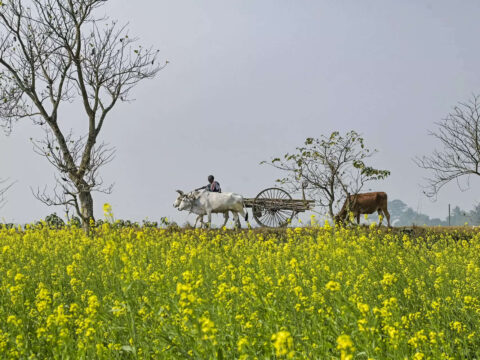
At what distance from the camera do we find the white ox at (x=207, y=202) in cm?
1791

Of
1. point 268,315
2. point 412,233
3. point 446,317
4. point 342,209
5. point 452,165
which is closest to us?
point 268,315

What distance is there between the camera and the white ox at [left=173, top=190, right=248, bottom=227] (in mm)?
17906

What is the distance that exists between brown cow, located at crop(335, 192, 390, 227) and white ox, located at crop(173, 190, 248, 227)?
12.8 ft

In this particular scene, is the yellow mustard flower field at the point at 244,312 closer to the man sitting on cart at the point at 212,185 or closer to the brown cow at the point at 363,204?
the man sitting on cart at the point at 212,185

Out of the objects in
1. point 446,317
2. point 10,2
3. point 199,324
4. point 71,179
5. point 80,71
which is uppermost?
point 10,2

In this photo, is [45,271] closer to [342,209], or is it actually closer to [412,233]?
[412,233]

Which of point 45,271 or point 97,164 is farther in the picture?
point 97,164

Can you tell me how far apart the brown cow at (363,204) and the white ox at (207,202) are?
3.89 meters

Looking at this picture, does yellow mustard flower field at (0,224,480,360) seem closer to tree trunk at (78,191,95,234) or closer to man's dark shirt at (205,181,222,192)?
tree trunk at (78,191,95,234)

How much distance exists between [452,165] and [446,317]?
17262 millimetres

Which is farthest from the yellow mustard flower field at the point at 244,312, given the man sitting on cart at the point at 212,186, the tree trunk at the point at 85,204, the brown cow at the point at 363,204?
the brown cow at the point at 363,204

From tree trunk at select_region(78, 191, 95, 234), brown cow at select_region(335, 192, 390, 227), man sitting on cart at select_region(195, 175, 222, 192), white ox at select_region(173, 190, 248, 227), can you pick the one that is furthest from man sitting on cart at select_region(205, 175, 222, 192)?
brown cow at select_region(335, 192, 390, 227)

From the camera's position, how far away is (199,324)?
2703mm

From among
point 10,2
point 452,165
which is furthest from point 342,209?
point 10,2
